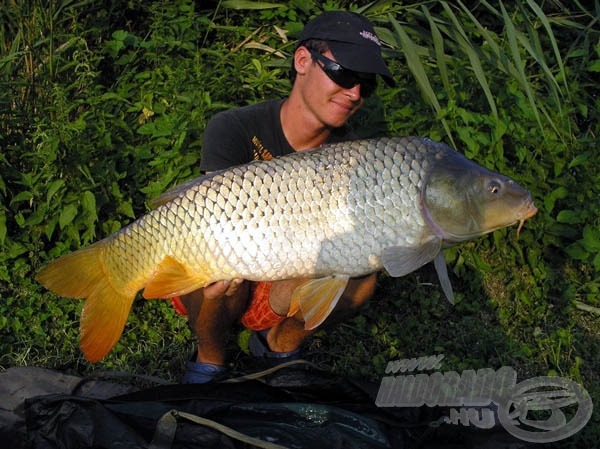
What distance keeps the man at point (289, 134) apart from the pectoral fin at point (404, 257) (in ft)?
1.46

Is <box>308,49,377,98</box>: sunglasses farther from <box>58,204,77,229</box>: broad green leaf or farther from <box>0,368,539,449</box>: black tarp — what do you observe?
<box>58,204,77,229</box>: broad green leaf

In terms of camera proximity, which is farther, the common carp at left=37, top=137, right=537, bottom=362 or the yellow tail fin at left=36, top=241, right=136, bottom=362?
the yellow tail fin at left=36, top=241, right=136, bottom=362

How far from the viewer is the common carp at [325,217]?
89.4 inches

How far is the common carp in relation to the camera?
227 centimetres

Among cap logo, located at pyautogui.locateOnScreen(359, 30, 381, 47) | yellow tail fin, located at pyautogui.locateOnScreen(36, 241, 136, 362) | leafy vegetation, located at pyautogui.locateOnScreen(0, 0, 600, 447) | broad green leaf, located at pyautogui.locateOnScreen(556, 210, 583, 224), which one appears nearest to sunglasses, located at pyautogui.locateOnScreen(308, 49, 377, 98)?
cap logo, located at pyautogui.locateOnScreen(359, 30, 381, 47)

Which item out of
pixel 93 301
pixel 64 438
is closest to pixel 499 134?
pixel 93 301

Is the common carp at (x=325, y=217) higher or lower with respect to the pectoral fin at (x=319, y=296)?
higher

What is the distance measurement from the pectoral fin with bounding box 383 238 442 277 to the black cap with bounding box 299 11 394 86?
659 mm

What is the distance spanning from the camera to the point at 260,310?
2891 millimetres

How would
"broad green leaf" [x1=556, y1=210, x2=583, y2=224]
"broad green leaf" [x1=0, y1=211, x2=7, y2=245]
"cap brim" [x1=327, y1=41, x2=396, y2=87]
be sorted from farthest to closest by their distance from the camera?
"broad green leaf" [x1=556, y1=210, x2=583, y2=224]
"broad green leaf" [x1=0, y1=211, x2=7, y2=245]
"cap brim" [x1=327, y1=41, x2=396, y2=87]

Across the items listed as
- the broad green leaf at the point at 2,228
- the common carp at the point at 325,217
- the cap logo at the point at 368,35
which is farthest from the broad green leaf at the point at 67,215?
the cap logo at the point at 368,35

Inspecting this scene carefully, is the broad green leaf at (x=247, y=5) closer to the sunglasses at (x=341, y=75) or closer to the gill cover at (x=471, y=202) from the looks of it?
the sunglasses at (x=341, y=75)

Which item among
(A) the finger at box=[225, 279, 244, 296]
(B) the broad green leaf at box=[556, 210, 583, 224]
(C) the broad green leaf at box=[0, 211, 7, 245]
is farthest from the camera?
(B) the broad green leaf at box=[556, 210, 583, 224]

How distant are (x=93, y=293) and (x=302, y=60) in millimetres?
997
